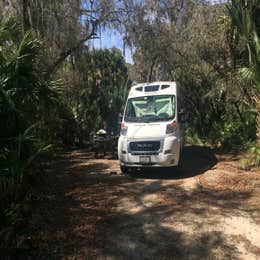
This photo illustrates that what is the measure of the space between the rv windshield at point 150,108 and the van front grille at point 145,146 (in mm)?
816

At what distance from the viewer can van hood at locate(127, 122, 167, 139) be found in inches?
348

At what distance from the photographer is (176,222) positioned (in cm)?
577

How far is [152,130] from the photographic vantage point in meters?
8.97

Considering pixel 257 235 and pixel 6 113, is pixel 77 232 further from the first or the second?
pixel 257 235

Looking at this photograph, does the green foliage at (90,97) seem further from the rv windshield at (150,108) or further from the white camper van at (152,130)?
the white camper van at (152,130)

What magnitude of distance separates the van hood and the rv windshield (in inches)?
9.6

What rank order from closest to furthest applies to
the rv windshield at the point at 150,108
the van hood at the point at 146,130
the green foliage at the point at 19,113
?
the green foliage at the point at 19,113, the van hood at the point at 146,130, the rv windshield at the point at 150,108

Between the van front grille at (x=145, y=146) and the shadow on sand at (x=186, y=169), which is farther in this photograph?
the shadow on sand at (x=186, y=169)

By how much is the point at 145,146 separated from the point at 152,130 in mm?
497

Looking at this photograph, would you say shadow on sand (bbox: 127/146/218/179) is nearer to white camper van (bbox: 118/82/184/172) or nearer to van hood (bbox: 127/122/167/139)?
white camper van (bbox: 118/82/184/172)

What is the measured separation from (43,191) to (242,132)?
8293 mm

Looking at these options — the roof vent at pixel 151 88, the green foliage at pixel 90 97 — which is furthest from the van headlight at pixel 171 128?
the green foliage at pixel 90 97

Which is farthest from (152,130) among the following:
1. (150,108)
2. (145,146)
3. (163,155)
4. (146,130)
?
(150,108)

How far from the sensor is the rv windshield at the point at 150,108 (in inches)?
374
